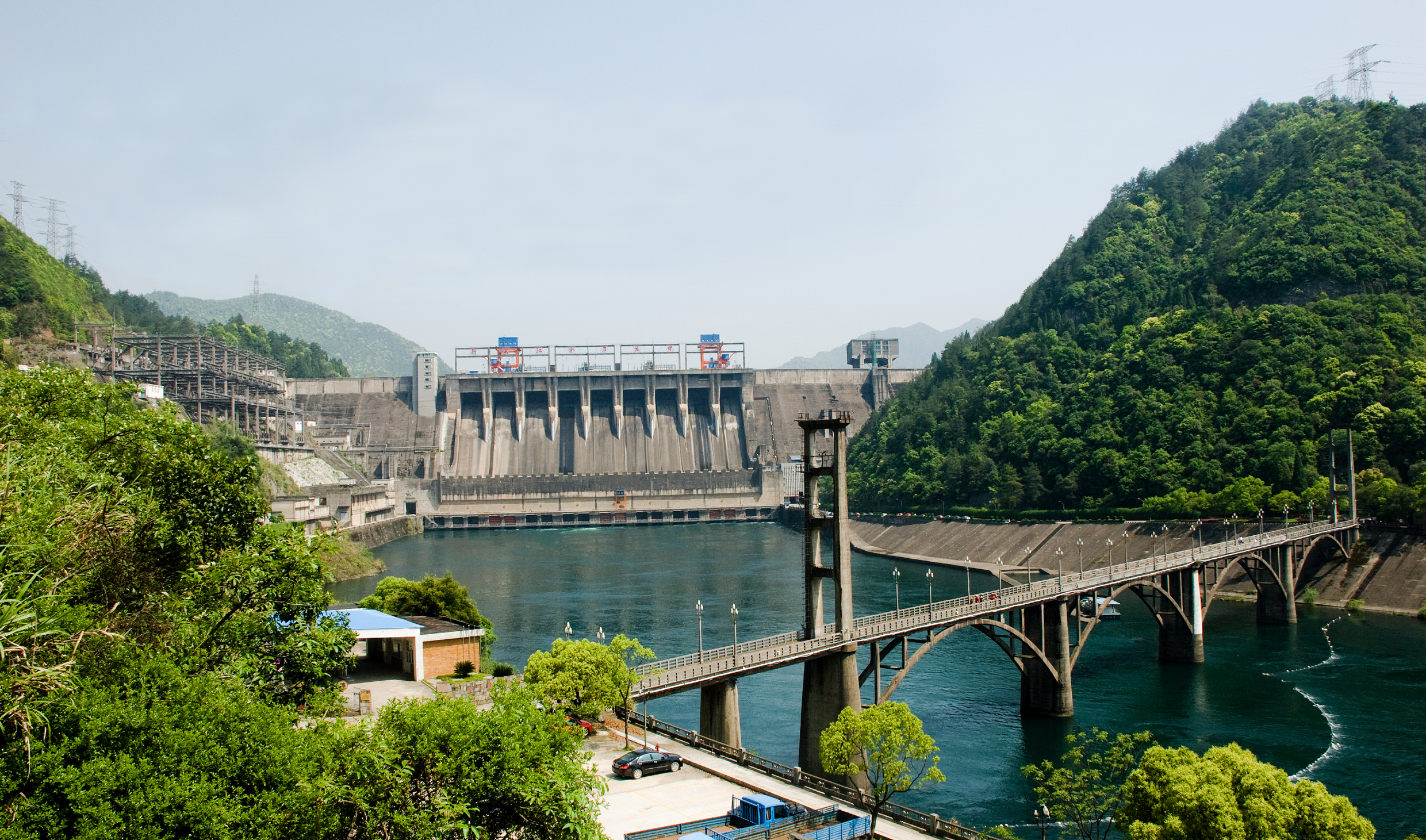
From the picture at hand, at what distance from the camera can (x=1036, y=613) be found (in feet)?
182

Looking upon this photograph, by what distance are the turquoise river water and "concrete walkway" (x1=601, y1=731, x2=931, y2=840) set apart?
897 centimetres

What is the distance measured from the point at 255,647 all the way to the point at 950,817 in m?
26.0

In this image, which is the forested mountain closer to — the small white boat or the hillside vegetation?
the small white boat

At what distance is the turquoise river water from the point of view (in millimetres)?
44594

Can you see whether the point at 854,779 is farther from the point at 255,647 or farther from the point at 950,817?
the point at 255,647

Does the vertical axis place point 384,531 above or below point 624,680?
below

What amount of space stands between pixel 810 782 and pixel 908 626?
615 inches

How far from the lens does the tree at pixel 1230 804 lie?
2456 cm

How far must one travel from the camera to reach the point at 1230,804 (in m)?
25.0

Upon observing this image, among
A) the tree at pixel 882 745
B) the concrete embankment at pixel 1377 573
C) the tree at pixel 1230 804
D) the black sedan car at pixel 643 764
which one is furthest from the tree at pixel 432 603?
the concrete embankment at pixel 1377 573

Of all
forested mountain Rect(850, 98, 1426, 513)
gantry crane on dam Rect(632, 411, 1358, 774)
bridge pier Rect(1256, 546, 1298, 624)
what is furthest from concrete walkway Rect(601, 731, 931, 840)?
forested mountain Rect(850, 98, 1426, 513)

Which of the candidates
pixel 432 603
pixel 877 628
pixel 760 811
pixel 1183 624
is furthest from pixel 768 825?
pixel 1183 624

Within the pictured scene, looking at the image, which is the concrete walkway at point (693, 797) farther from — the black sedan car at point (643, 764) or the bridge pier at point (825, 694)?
the bridge pier at point (825, 694)

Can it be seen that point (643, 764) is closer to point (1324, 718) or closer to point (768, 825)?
point (768, 825)
